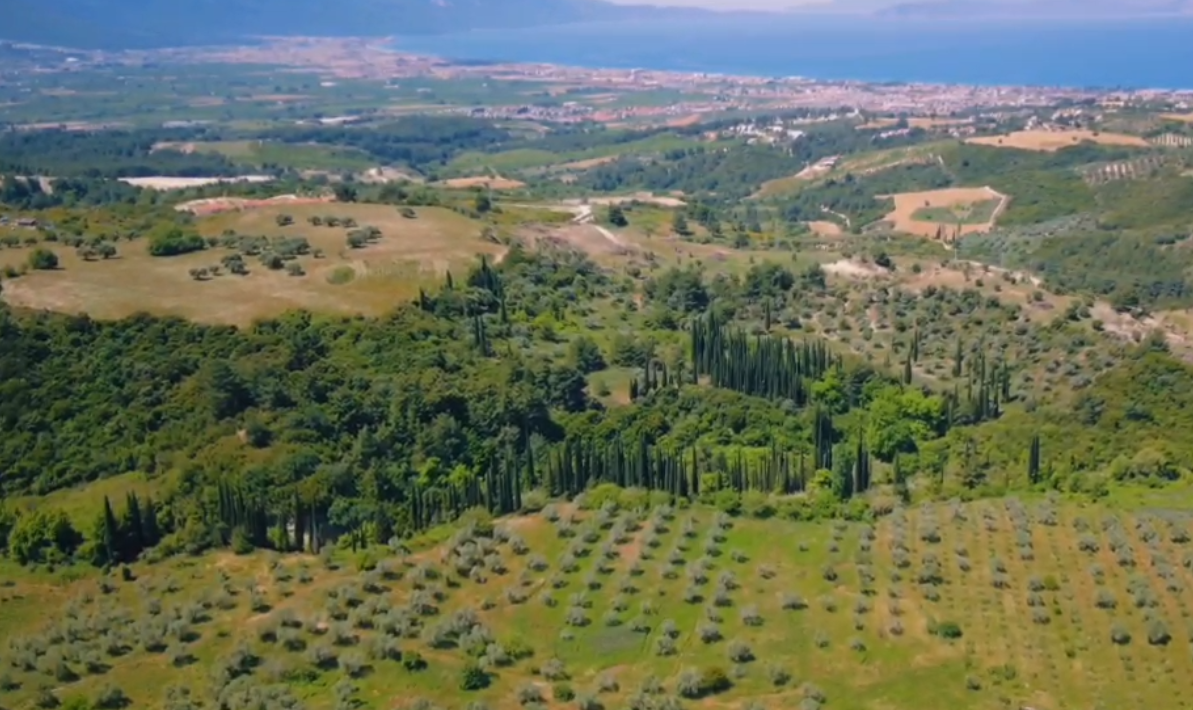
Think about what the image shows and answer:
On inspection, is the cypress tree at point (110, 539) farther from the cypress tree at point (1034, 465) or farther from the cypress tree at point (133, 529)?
the cypress tree at point (1034, 465)

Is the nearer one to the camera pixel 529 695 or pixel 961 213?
pixel 529 695

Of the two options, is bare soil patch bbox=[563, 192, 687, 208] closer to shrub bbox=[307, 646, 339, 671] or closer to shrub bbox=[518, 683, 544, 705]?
shrub bbox=[307, 646, 339, 671]

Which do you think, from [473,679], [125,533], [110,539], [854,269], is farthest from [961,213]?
[473,679]

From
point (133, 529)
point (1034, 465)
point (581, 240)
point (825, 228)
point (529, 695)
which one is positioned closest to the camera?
point (529, 695)

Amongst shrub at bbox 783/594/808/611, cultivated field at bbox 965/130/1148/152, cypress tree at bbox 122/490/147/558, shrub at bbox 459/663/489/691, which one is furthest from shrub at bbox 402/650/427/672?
cultivated field at bbox 965/130/1148/152

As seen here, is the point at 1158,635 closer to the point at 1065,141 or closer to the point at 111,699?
the point at 111,699

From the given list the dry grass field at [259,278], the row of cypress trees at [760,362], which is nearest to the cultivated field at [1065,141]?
the dry grass field at [259,278]

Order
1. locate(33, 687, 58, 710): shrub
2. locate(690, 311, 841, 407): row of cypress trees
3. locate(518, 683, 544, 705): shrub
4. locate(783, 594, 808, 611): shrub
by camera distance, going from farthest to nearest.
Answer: locate(690, 311, 841, 407): row of cypress trees < locate(783, 594, 808, 611): shrub < locate(518, 683, 544, 705): shrub < locate(33, 687, 58, 710): shrub
